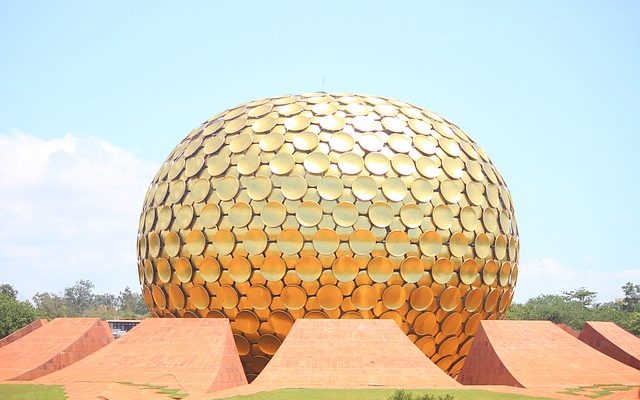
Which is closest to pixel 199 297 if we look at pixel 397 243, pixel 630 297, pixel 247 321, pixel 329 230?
pixel 247 321

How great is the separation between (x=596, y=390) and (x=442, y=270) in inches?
193

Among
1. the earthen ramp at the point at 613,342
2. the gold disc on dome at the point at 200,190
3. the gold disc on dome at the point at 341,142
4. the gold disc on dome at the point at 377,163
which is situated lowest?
the earthen ramp at the point at 613,342

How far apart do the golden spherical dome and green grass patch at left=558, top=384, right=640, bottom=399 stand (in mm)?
4190

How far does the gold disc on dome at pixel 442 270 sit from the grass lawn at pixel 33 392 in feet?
32.0

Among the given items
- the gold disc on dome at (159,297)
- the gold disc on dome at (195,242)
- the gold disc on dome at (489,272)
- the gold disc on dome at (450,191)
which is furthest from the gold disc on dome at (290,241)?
the gold disc on dome at (489,272)

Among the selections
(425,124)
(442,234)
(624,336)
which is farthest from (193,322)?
(624,336)

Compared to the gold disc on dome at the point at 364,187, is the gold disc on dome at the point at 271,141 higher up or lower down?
higher up

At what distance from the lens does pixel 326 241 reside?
1877 centimetres

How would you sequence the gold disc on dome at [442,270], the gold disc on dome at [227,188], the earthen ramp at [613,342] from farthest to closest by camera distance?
1. the earthen ramp at [613,342]
2. the gold disc on dome at [227,188]
3. the gold disc on dome at [442,270]

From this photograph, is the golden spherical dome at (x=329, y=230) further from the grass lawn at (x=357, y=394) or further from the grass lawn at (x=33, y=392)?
the grass lawn at (x=33, y=392)

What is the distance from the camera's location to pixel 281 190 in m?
19.4

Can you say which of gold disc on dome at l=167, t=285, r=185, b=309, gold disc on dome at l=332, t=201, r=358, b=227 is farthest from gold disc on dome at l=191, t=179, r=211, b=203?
gold disc on dome at l=332, t=201, r=358, b=227

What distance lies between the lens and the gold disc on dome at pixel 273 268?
61.6 feet

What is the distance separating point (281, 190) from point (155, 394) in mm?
6438
